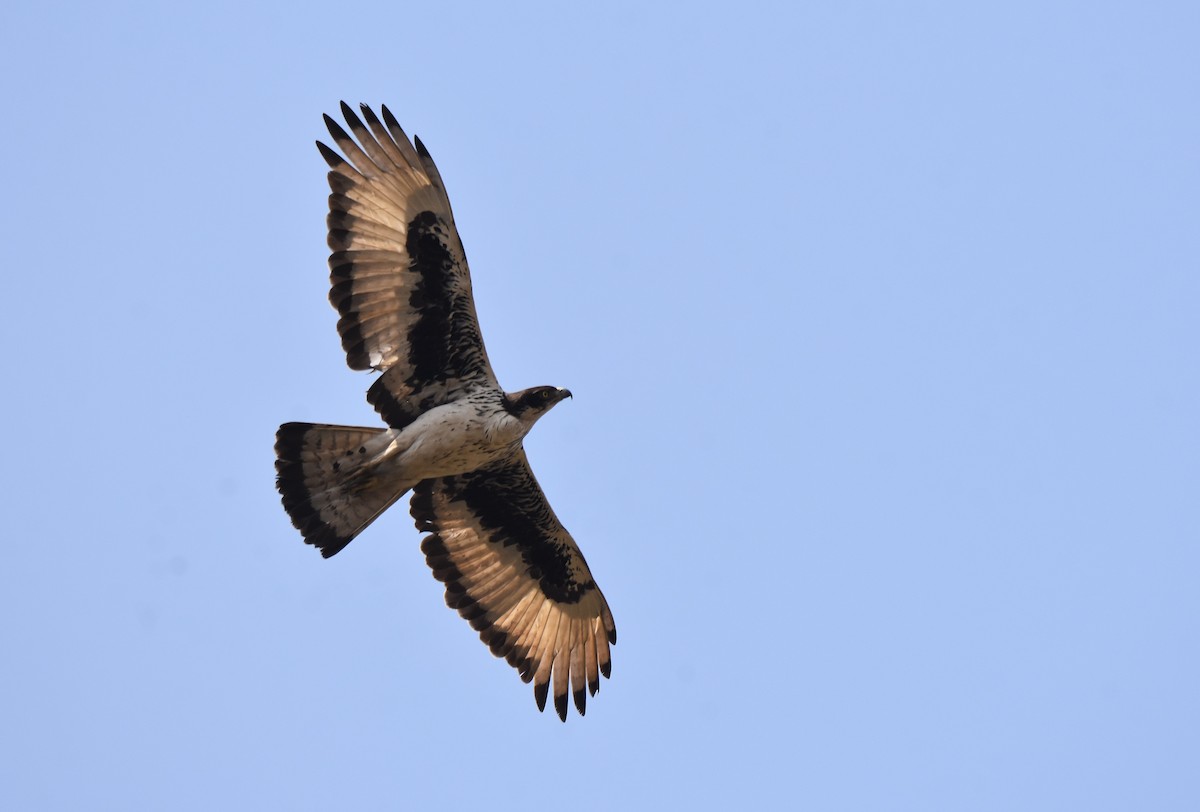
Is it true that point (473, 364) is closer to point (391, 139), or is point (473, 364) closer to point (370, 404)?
point (370, 404)

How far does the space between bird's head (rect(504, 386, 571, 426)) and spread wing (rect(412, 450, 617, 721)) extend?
3.60 ft

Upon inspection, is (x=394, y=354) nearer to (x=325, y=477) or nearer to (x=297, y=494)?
(x=325, y=477)

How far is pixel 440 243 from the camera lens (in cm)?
1225

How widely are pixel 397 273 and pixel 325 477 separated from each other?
167cm

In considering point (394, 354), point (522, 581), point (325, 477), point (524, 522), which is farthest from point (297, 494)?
point (522, 581)

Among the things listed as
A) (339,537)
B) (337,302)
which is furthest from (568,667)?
(337,302)

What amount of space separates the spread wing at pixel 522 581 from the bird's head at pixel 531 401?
110cm

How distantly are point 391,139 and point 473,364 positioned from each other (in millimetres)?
1870

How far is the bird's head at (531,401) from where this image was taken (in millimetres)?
12219

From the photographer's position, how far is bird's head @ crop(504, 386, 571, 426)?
1222 cm

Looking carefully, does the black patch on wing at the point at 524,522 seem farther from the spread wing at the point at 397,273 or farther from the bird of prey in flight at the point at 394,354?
the spread wing at the point at 397,273

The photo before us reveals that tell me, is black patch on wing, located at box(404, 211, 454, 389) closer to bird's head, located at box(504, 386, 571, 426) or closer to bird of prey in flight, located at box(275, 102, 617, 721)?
bird of prey in flight, located at box(275, 102, 617, 721)

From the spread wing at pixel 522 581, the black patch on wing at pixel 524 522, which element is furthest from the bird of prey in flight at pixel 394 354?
the spread wing at pixel 522 581

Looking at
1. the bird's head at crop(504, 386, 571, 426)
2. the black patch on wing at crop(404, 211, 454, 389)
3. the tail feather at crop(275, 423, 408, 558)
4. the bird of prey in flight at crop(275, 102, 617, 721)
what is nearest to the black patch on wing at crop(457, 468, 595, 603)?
the bird of prey in flight at crop(275, 102, 617, 721)
